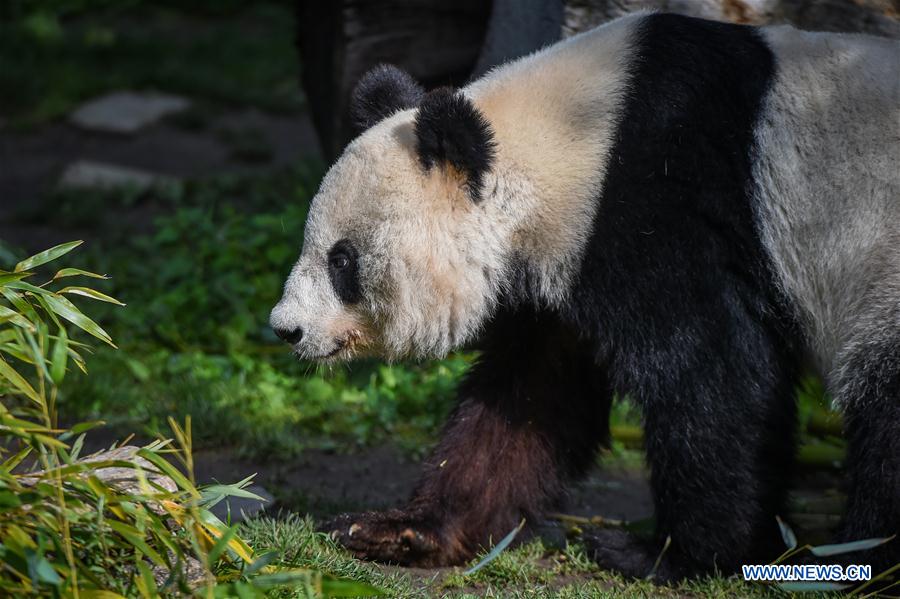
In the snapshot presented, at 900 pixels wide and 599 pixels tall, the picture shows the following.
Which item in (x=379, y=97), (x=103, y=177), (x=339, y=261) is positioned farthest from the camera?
(x=103, y=177)

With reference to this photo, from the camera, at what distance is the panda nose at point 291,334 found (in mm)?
4207

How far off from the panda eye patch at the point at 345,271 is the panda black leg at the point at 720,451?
113 cm

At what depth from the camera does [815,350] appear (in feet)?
13.1

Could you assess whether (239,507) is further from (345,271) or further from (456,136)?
(456,136)

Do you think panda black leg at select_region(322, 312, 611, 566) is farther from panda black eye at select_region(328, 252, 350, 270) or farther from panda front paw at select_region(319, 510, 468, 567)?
panda black eye at select_region(328, 252, 350, 270)

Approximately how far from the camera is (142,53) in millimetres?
12594

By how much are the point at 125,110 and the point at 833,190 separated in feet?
28.7

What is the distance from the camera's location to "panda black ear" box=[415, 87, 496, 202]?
13.0 feet

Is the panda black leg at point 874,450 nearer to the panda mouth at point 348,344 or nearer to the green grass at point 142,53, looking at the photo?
the panda mouth at point 348,344

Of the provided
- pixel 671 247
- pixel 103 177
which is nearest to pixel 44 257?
pixel 671 247

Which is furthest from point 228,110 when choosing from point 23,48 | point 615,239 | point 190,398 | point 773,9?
point 615,239

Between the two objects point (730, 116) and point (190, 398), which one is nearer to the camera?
point (730, 116)

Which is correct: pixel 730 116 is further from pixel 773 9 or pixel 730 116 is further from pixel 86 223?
pixel 86 223

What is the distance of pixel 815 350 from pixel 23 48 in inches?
412
